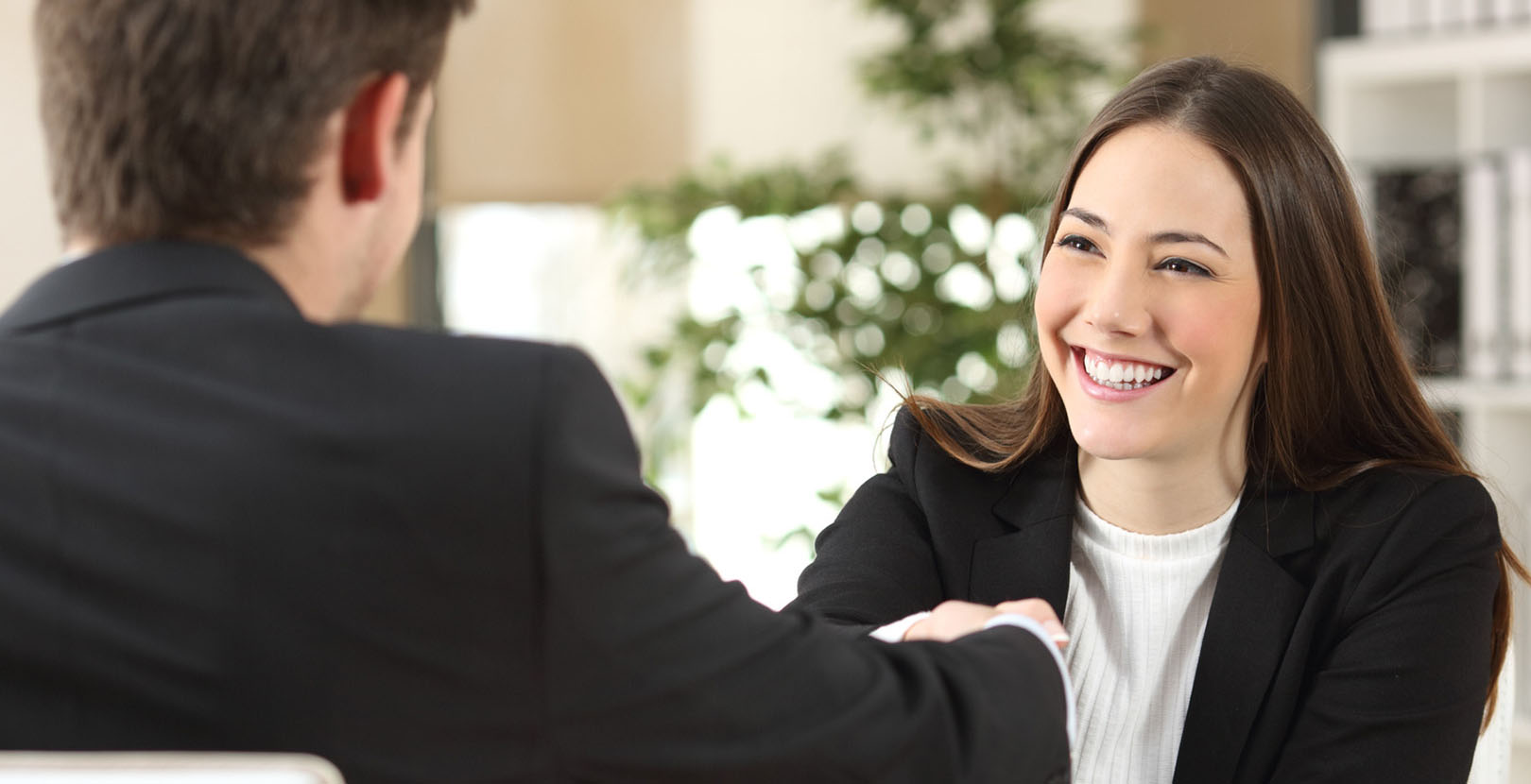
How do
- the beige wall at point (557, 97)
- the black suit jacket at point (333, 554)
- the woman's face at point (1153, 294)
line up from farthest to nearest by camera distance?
the beige wall at point (557, 97), the woman's face at point (1153, 294), the black suit jacket at point (333, 554)

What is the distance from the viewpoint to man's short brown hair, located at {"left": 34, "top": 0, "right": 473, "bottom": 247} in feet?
3.10

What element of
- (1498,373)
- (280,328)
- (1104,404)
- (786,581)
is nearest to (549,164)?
(786,581)

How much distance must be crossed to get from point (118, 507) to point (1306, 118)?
1259 millimetres

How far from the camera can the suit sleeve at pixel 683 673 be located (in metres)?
0.95

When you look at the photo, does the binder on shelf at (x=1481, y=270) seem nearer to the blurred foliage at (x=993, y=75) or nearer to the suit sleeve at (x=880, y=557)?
the blurred foliage at (x=993, y=75)

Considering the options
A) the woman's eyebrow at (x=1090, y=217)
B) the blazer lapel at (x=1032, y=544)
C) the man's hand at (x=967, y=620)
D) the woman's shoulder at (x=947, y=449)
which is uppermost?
the woman's eyebrow at (x=1090, y=217)

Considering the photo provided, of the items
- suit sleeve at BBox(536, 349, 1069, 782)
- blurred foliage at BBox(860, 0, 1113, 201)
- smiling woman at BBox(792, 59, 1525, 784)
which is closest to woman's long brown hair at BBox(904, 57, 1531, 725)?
smiling woman at BBox(792, 59, 1525, 784)

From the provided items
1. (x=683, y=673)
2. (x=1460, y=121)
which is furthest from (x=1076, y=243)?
(x=1460, y=121)

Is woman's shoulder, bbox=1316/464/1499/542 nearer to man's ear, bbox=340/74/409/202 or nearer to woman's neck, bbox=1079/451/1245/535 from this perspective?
woman's neck, bbox=1079/451/1245/535

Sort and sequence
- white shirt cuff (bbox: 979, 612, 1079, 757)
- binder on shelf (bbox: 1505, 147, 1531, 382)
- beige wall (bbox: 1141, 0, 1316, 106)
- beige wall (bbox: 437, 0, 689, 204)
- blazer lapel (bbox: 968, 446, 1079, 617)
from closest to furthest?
white shirt cuff (bbox: 979, 612, 1079, 757) < blazer lapel (bbox: 968, 446, 1079, 617) < binder on shelf (bbox: 1505, 147, 1531, 382) < beige wall (bbox: 437, 0, 689, 204) < beige wall (bbox: 1141, 0, 1316, 106)

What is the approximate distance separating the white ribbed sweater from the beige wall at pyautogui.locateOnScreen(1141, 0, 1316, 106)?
108 inches

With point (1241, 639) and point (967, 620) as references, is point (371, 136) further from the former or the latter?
point (1241, 639)

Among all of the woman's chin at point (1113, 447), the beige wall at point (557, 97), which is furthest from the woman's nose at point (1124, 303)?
the beige wall at point (557, 97)

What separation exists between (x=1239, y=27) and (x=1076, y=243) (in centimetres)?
290
